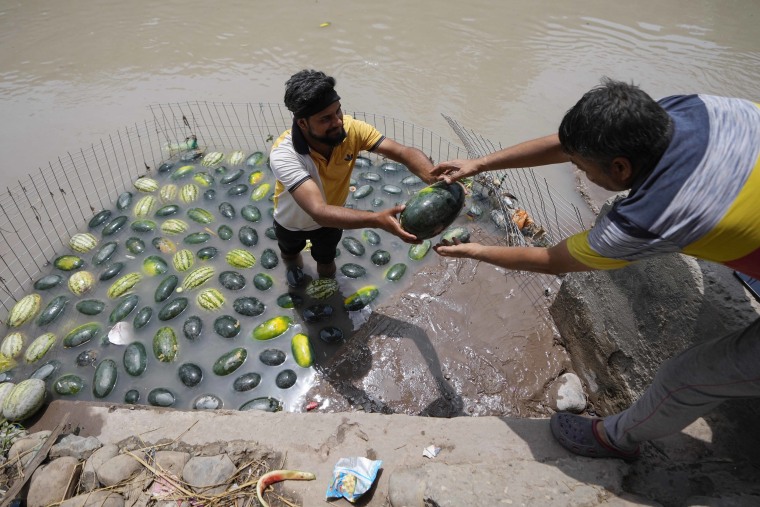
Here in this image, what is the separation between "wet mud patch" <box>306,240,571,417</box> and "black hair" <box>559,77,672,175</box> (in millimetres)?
2749

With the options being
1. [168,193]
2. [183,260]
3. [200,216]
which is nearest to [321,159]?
[183,260]

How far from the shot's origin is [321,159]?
3627 mm

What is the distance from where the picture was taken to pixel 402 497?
9.05 feet

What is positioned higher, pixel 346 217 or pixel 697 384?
pixel 346 217

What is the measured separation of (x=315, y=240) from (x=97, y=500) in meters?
2.69

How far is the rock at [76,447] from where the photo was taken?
3344 millimetres

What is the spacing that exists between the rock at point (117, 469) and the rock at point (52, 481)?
8.0 inches

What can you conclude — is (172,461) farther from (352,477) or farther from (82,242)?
(82,242)

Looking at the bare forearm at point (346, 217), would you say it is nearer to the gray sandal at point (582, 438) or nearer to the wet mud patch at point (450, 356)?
the wet mud patch at point (450, 356)

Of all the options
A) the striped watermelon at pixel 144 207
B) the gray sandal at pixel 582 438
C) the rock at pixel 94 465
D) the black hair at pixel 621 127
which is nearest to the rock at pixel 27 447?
the rock at pixel 94 465

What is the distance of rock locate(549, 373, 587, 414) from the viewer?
4008 millimetres

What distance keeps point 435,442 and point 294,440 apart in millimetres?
1044

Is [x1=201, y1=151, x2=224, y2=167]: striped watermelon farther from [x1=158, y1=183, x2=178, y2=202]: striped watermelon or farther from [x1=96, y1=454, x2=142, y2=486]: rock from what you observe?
[x1=96, y1=454, x2=142, y2=486]: rock

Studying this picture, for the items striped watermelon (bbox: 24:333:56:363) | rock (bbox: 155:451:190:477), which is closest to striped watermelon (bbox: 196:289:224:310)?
striped watermelon (bbox: 24:333:56:363)
